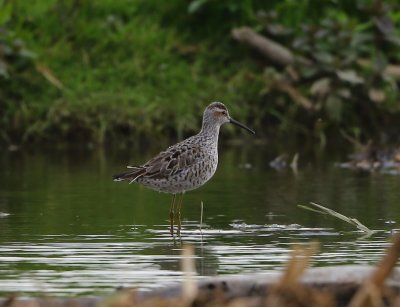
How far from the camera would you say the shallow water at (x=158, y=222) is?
336 inches

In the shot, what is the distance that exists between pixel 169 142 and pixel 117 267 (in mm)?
10393

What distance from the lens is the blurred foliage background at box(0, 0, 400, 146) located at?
18984 mm

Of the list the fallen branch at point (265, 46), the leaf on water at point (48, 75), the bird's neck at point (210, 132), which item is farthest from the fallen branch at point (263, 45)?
the bird's neck at point (210, 132)

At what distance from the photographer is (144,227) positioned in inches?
437

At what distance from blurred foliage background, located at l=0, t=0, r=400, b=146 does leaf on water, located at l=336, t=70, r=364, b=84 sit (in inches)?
0.6

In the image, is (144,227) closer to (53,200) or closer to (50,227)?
(50,227)

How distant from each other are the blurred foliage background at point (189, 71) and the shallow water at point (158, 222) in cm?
155

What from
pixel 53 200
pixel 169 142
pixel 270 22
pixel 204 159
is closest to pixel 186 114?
pixel 169 142

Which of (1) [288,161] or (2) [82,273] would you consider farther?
(1) [288,161]

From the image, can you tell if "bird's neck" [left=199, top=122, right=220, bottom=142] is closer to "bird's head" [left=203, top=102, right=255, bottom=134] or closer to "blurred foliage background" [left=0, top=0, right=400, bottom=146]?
"bird's head" [left=203, top=102, right=255, bottom=134]

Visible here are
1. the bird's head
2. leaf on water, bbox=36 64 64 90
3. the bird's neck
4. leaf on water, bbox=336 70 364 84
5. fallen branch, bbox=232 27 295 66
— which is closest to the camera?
the bird's neck

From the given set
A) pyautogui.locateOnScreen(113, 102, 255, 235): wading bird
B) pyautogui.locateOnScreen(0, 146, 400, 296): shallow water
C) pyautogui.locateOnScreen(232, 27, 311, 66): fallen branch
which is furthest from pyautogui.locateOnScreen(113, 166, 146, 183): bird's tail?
pyautogui.locateOnScreen(232, 27, 311, 66): fallen branch

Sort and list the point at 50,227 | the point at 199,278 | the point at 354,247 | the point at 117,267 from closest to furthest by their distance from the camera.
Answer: the point at 199,278 → the point at 117,267 → the point at 354,247 → the point at 50,227

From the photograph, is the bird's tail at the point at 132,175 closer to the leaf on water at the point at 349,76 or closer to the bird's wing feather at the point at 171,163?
the bird's wing feather at the point at 171,163
